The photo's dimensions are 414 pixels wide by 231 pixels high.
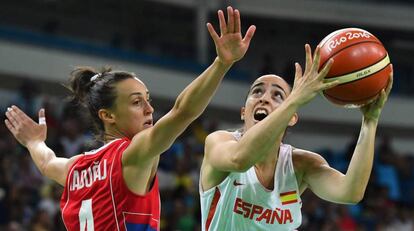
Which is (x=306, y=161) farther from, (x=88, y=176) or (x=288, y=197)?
(x=88, y=176)

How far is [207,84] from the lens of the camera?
361 centimetres

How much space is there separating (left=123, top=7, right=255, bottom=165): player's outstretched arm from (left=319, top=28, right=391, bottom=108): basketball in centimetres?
67

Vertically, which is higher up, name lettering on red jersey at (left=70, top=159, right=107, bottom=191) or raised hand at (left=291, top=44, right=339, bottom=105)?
raised hand at (left=291, top=44, right=339, bottom=105)

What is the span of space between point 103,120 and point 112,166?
41cm

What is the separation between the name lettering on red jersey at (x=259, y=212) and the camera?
4406 millimetres

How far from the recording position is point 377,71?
4.18 m

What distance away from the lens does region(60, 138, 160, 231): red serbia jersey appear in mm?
3951

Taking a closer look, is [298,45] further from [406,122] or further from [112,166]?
[112,166]

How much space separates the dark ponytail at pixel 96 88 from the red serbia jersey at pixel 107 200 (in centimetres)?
25

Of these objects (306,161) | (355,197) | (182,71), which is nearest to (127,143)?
(306,161)

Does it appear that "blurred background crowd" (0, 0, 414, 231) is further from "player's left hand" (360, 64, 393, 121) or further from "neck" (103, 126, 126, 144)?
"player's left hand" (360, 64, 393, 121)

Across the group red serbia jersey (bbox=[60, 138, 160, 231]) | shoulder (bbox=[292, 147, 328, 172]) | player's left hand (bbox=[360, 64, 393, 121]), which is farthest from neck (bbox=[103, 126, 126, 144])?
player's left hand (bbox=[360, 64, 393, 121])

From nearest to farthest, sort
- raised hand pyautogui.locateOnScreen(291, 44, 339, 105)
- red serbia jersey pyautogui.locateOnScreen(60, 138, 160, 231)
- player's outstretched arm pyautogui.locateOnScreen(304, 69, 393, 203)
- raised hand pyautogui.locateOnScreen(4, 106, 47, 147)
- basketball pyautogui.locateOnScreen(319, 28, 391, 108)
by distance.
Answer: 1. raised hand pyautogui.locateOnScreen(291, 44, 339, 105)
2. red serbia jersey pyautogui.locateOnScreen(60, 138, 160, 231)
3. basketball pyautogui.locateOnScreen(319, 28, 391, 108)
4. player's outstretched arm pyautogui.locateOnScreen(304, 69, 393, 203)
5. raised hand pyautogui.locateOnScreen(4, 106, 47, 147)

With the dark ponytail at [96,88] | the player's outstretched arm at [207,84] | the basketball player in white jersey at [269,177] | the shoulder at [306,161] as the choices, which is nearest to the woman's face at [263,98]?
the basketball player in white jersey at [269,177]
